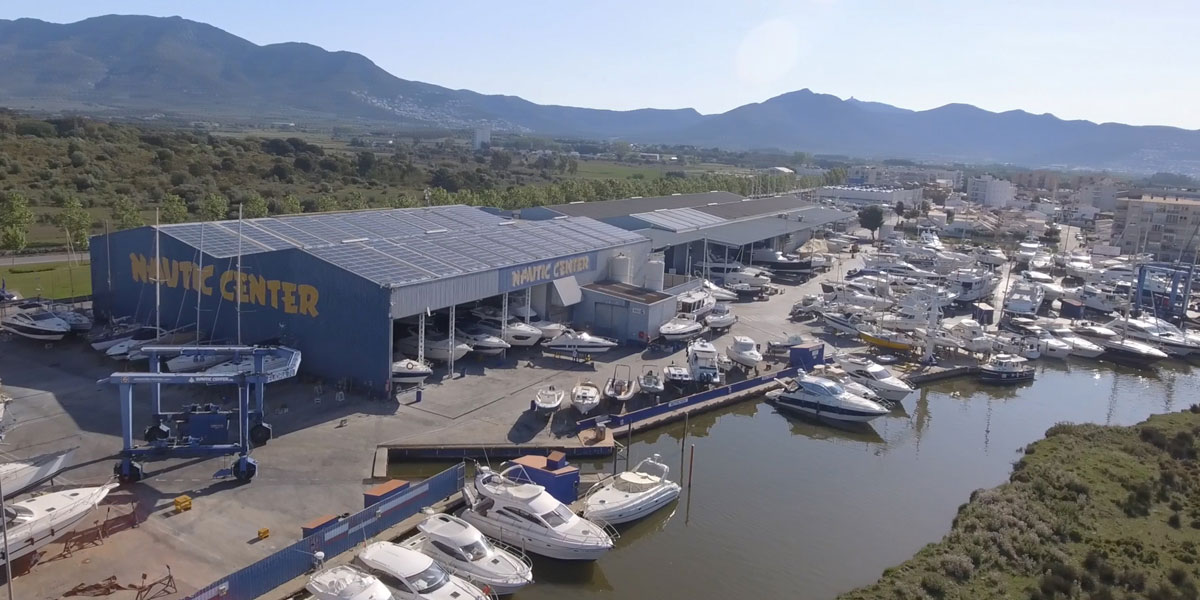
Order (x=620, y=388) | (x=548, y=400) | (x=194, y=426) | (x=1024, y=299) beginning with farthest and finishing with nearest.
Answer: (x=1024, y=299), (x=620, y=388), (x=548, y=400), (x=194, y=426)

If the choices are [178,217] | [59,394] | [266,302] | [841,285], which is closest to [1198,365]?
[841,285]

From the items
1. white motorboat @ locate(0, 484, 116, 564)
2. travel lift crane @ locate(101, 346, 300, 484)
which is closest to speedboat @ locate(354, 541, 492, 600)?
travel lift crane @ locate(101, 346, 300, 484)

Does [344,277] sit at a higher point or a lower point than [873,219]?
lower

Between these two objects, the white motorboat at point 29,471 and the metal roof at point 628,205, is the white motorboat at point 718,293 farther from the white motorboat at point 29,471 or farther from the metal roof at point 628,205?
the white motorboat at point 29,471

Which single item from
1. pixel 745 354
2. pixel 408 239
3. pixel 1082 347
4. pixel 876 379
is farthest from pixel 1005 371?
pixel 408 239

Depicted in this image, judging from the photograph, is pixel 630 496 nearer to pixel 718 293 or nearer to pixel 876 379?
pixel 876 379

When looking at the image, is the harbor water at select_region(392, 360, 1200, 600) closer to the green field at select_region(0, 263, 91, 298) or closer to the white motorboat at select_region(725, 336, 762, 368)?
the white motorboat at select_region(725, 336, 762, 368)

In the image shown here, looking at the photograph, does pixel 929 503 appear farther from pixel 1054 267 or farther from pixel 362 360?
pixel 1054 267

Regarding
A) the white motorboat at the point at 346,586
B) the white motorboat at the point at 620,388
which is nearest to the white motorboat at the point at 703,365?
the white motorboat at the point at 620,388
